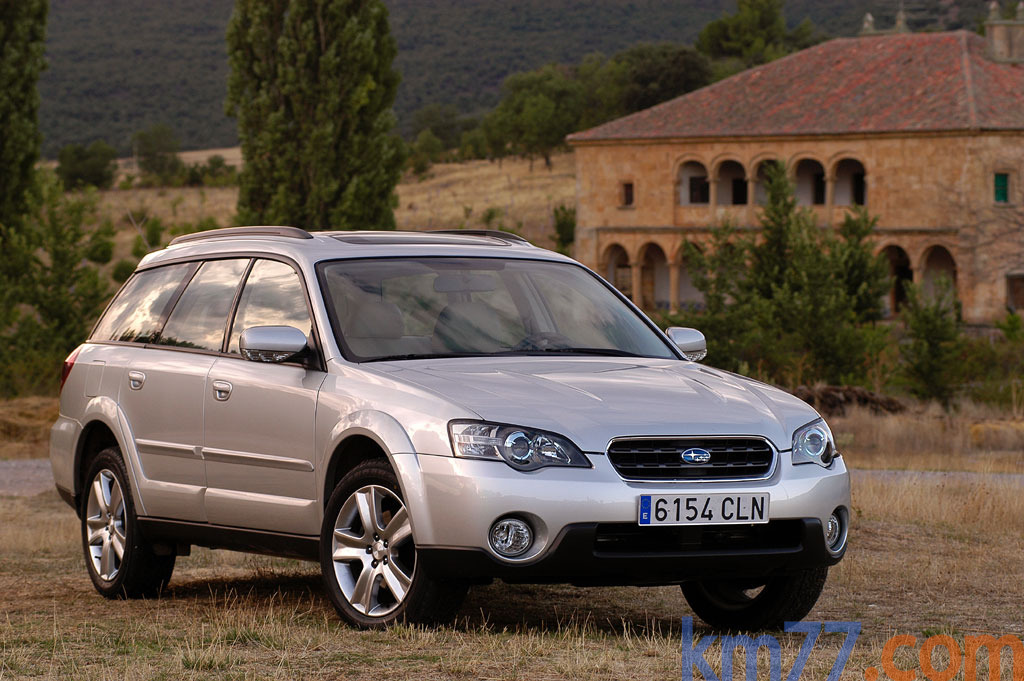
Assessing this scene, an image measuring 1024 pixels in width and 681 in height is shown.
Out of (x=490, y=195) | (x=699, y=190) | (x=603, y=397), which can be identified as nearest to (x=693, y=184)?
(x=699, y=190)

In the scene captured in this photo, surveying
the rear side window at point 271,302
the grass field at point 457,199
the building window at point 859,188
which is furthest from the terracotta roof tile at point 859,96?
the rear side window at point 271,302

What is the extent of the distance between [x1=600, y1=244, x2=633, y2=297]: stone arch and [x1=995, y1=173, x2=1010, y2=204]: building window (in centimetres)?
1548

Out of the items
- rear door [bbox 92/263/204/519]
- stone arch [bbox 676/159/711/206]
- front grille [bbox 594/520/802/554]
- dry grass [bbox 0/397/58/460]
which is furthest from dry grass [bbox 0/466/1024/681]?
stone arch [bbox 676/159/711/206]

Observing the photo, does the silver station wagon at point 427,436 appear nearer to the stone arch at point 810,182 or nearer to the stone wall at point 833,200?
the stone wall at point 833,200

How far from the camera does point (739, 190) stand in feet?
215

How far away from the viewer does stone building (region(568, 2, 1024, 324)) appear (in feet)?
190

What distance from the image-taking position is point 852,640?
659 centimetres

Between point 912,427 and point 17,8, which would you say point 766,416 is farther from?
point 17,8

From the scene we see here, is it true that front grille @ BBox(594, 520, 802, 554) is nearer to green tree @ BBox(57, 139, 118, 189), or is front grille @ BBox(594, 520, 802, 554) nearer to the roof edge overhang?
the roof edge overhang

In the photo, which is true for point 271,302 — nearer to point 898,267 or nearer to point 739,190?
point 898,267

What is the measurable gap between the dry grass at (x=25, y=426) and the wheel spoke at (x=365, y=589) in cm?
1573

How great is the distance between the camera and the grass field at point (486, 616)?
5.54 m

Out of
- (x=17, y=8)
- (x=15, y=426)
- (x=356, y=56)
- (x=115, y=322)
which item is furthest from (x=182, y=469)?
(x=356, y=56)

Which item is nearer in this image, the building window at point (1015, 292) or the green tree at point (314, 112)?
the green tree at point (314, 112)
